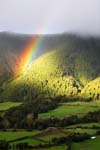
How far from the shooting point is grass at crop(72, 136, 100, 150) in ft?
495

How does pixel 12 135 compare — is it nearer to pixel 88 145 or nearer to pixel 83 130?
pixel 83 130

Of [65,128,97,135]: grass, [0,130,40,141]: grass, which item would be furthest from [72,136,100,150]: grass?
[0,130,40,141]: grass

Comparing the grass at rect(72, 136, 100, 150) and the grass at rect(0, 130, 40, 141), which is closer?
the grass at rect(72, 136, 100, 150)

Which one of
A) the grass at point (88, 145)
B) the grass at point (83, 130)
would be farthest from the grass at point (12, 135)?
the grass at point (88, 145)

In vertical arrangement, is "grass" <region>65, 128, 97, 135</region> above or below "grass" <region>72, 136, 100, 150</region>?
above

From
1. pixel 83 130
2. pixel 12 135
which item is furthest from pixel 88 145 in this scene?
pixel 12 135

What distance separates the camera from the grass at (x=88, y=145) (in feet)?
495

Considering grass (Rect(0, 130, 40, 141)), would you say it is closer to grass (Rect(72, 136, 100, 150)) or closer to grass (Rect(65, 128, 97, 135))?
grass (Rect(65, 128, 97, 135))

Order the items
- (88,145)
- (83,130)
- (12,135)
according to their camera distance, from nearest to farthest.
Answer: (88,145), (12,135), (83,130)

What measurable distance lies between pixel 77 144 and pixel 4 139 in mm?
32210

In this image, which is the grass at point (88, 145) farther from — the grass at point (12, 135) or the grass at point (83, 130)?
the grass at point (12, 135)

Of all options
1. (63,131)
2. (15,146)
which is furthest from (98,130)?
(15,146)

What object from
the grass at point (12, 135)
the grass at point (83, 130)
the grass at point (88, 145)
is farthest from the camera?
the grass at point (83, 130)

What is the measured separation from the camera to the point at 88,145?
157625 millimetres
